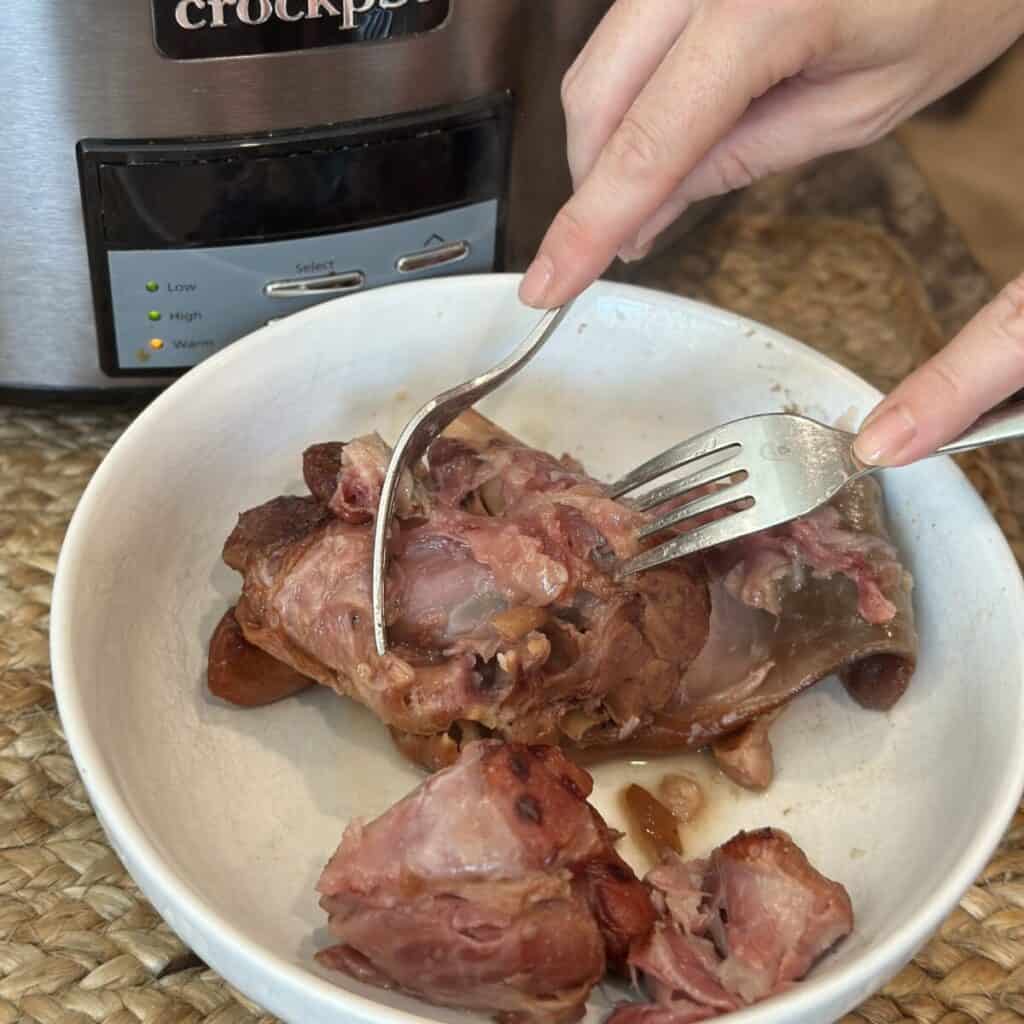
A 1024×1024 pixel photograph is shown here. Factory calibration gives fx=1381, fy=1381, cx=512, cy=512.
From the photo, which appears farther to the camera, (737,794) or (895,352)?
(895,352)

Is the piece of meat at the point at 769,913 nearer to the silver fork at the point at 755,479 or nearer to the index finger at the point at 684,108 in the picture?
the silver fork at the point at 755,479

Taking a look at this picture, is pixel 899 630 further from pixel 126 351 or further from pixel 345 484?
pixel 126 351

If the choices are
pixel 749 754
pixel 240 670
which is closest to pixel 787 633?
pixel 749 754

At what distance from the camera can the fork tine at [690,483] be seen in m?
1.06

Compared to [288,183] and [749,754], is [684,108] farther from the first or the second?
[749,754]

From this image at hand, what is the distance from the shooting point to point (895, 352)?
1562 mm

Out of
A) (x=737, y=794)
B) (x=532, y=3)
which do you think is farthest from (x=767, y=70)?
(x=737, y=794)

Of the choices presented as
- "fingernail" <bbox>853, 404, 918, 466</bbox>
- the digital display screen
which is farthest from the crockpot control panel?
"fingernail" <bbox>853, 404, 918, 466</bbox>

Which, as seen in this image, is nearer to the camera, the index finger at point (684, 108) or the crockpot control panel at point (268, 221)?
the index finger at point (684, 108)

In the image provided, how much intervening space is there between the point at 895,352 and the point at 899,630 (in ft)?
1.82

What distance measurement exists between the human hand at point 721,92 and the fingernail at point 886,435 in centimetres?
22

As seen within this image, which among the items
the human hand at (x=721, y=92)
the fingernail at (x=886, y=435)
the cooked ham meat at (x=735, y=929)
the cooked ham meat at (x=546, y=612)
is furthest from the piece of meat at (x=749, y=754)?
the human hand at (x=721, y=92)

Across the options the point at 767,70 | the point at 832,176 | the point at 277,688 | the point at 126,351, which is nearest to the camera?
the point at 767,70

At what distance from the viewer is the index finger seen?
96cm
